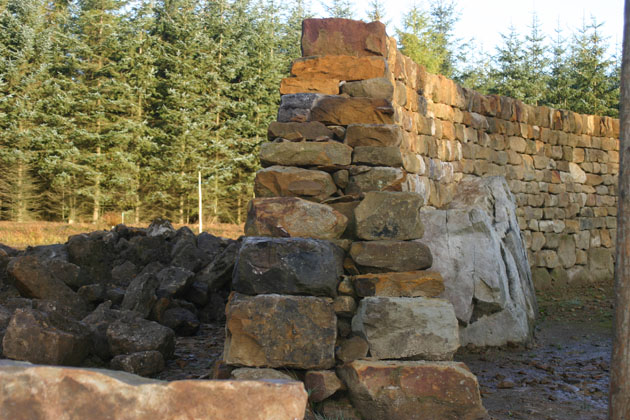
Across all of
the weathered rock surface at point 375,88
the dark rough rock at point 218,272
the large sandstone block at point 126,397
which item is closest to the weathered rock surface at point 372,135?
the weathered rock surface at point 375,88

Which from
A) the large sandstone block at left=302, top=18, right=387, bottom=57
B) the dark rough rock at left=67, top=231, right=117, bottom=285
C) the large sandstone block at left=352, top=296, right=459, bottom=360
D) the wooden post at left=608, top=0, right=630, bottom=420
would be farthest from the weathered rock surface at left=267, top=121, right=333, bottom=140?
the dark rough rock at left=67, top=231, right=117, bottom=285

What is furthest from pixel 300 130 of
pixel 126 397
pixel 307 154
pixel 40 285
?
pixel 40 285

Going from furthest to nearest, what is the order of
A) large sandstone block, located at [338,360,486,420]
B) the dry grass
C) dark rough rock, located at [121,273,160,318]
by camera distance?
the dry grass → dark rough rock, located at [121,273,160,318] → large sandstone block, located at [338,360,486,420]

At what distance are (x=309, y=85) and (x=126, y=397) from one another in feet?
11.2

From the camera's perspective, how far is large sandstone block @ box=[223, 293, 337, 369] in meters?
3.60

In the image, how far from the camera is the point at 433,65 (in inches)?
1057

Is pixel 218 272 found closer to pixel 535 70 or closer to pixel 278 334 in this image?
pixel 278 334

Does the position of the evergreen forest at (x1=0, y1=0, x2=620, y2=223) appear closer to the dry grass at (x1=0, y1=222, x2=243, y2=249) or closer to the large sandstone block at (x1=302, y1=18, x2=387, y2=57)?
the dry grass at (x1=0, y1=222, x2=243, y2=249)

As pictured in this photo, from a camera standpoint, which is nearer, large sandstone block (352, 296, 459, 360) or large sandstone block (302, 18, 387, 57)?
large sandstone block (352, 296, 459, 360)

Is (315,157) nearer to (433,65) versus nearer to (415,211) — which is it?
(415,211)

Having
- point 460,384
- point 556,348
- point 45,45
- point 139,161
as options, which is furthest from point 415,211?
point 45,45

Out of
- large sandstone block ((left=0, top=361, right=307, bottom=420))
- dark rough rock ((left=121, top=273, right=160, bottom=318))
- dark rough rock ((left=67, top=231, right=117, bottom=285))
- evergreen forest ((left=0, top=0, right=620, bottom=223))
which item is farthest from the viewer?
evergreen forest ((left=0, top=0, right=620, bottom=223))

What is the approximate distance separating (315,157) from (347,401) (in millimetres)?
1771

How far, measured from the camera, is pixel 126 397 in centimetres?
208
